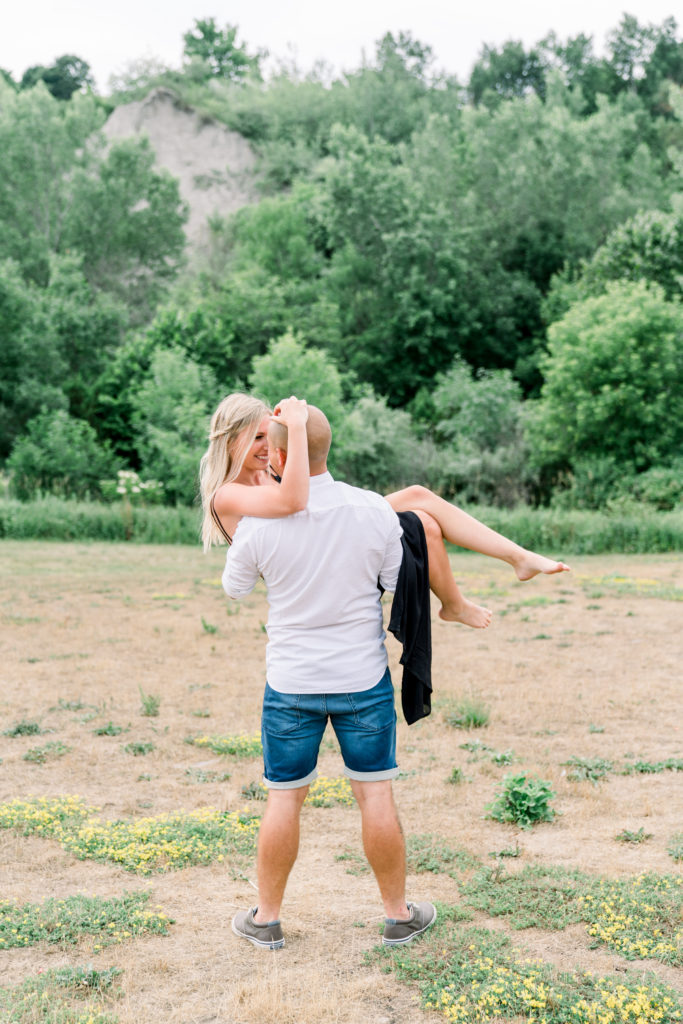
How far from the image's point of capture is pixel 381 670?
3.27m

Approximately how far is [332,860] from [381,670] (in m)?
1.44

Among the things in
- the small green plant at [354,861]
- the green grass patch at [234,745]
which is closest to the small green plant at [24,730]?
the green grass patch at [234,745]

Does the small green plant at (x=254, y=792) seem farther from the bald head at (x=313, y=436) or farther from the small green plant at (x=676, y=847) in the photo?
the bald head at (x=313, y=436)

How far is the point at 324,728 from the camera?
3199 mm

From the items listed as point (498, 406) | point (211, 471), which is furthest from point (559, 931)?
point (498, 406)

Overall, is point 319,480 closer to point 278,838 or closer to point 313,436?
point 313,436

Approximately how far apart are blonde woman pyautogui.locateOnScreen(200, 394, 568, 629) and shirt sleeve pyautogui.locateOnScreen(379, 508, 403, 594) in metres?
0.12

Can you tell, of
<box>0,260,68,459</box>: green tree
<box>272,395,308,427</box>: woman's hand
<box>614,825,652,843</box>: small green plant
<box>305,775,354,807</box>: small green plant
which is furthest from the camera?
<box>0,260,68,459</box>: green tree

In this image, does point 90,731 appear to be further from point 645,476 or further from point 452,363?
point 452,363

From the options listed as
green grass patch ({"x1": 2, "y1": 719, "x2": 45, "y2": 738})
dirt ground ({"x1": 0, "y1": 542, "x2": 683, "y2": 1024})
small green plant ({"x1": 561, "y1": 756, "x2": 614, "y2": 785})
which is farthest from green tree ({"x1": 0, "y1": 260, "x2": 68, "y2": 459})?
small green plant ({"x1": 561, "y1": 756, "x2": 614, "y2": 785})

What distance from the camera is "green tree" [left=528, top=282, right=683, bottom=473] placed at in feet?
76.5

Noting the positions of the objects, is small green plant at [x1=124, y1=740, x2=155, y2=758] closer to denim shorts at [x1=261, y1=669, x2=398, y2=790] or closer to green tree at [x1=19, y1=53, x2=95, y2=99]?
denim shorts at [x1=261, y1=669, x2=398, y2=790]

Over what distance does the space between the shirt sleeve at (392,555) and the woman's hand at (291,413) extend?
1.48 ft

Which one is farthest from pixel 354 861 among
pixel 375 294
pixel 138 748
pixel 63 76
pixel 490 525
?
pixel 63 76
